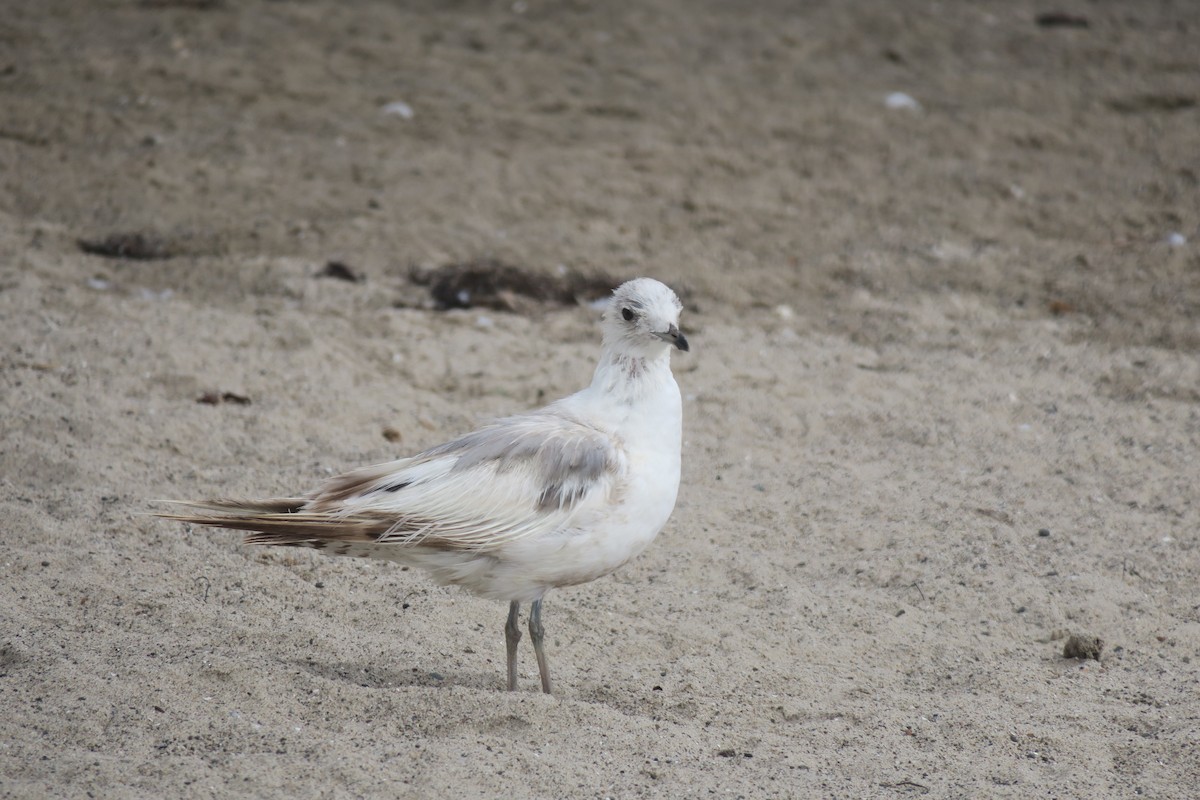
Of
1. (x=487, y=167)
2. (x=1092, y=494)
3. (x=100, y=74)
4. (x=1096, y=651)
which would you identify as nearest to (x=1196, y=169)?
(x=1092, y=494)

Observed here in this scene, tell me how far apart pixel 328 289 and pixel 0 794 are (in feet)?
13.0

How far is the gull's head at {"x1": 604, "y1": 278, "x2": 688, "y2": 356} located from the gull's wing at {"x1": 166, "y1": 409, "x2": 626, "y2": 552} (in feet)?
1.12

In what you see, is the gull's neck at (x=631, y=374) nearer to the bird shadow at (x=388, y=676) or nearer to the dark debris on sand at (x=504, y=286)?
the bird shadow at (x=388, y=676)

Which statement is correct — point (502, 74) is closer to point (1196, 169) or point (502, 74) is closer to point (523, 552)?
point (1196, 169)

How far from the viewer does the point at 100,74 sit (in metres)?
8.95

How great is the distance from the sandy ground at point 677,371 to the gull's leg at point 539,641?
14 cm

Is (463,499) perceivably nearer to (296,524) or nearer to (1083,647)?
(296,524)

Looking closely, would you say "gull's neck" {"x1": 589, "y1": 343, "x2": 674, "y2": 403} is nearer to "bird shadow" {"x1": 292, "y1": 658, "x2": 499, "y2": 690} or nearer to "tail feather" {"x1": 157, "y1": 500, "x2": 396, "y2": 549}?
"tail feather" {"x1": 157, "y1": 500, "x2": 396, "y2": 549}

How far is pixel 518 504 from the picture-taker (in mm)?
3832

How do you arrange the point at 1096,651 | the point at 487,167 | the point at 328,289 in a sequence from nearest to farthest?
the point at 1096,651 → the point at 328,289 → the point at 487,167

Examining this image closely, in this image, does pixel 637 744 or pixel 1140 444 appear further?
pixel 1140 444

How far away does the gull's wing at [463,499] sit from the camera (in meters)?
3.76

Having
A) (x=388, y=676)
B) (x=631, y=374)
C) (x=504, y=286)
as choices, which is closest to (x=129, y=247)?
(x=504, y=286)

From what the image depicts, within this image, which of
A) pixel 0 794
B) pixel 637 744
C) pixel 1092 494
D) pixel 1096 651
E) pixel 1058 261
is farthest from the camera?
pixel 1058 261
